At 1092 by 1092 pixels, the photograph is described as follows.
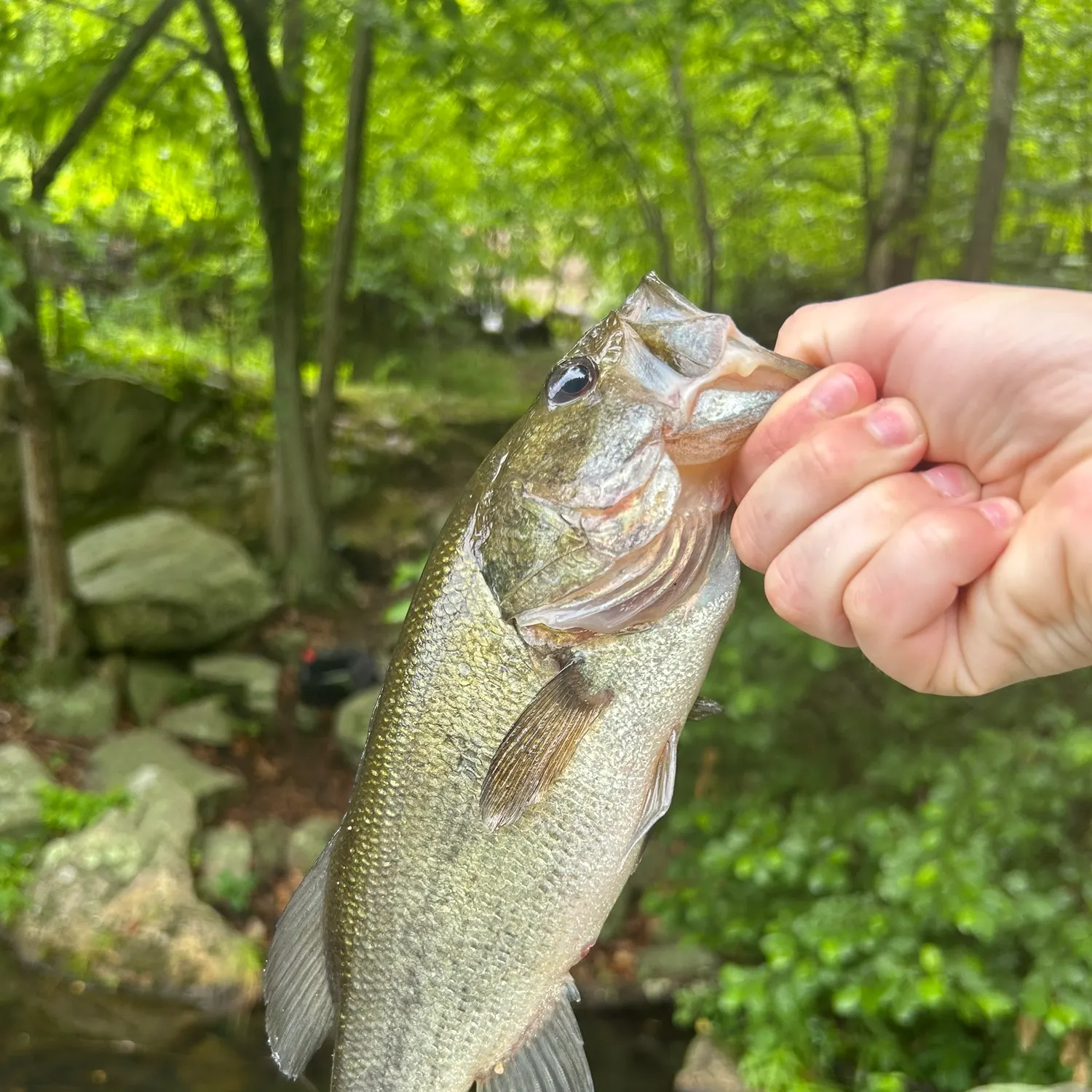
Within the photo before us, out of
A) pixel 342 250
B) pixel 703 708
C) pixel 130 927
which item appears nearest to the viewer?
pixel 703 708

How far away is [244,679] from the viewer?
6266 millimetres

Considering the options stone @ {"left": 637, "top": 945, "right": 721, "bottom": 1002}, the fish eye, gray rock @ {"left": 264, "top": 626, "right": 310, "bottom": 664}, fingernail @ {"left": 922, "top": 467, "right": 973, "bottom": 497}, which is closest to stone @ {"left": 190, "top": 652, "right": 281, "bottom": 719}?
gray rock @ {"left": 264, "top": 626, "right": 310, "bottom": 664}

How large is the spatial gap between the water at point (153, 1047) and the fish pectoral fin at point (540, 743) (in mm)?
3465

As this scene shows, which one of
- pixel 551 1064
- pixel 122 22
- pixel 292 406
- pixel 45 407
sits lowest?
pixel 292 406

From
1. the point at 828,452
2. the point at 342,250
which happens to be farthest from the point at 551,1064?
the point at 342,250

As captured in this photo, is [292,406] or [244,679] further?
[292,406]

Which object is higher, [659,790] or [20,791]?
[659,790]

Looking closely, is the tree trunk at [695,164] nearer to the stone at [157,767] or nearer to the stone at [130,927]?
the stone at [157,767]

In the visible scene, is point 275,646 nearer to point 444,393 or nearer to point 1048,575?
point 444,393

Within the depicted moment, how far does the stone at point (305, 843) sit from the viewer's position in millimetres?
5078

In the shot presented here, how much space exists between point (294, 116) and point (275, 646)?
4.16 m

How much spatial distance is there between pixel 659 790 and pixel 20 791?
15.2ft

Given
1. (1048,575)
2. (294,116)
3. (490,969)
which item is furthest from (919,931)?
(294,116)

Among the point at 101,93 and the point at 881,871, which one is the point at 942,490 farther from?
the point at 101,93
